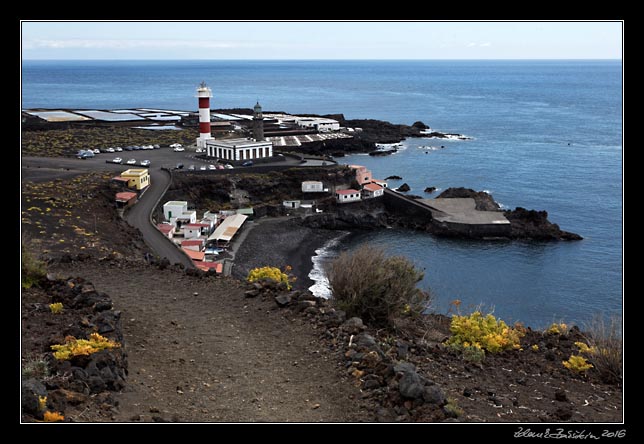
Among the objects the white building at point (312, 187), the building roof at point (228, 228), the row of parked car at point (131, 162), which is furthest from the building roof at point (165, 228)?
the white building at point (312, 187)

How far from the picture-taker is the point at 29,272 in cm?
1066

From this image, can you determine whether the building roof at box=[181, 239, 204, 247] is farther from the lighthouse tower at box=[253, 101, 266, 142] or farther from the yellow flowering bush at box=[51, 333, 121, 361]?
the yellow flowering bush at box=[51, 333, 121, 361]

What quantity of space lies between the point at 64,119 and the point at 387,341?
248 feet

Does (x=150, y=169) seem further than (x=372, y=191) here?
No

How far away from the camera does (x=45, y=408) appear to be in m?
5.79

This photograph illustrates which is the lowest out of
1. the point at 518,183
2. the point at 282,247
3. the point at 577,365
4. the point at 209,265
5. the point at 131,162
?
the point at 209,265

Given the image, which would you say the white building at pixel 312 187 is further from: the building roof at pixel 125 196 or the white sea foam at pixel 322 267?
the building roof at pixel 125 196

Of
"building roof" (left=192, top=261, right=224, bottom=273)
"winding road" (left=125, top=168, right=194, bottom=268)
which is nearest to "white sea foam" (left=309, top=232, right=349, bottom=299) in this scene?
"building roof" (left=192, top=261, right=224, bottom=273)

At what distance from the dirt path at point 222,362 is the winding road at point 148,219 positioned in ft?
38.2

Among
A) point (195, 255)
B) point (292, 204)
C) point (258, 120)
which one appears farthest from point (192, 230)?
point (258, 120)

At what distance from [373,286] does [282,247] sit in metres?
25.0

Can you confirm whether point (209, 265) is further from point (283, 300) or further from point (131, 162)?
point (131, 162)

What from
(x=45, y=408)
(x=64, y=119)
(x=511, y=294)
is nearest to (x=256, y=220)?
(x=511, y=294)
